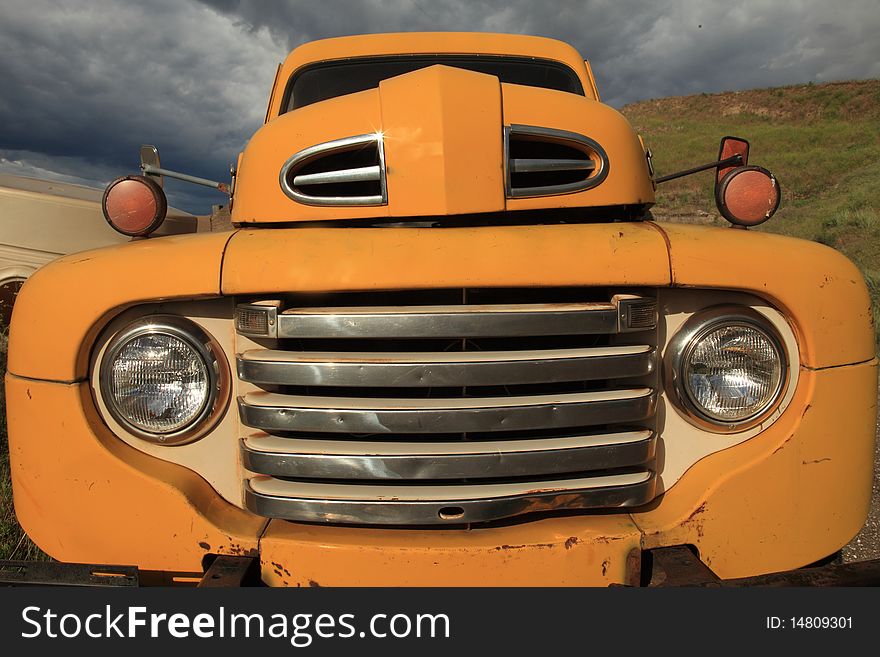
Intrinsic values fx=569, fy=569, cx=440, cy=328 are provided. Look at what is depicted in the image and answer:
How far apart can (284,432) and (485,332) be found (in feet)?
1.86

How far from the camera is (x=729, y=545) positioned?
1.46m

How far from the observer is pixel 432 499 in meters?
1.41

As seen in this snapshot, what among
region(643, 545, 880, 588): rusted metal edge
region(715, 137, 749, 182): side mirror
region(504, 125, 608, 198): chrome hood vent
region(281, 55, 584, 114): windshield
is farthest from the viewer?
region(281, 55, 584, 114): windshield

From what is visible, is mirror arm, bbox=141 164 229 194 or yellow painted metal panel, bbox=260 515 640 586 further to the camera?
mirror arm, bbox=141 164 229 194

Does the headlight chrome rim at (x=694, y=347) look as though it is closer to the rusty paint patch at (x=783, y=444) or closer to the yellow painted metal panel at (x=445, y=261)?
the rusty paint patch at (x=783, y=444)

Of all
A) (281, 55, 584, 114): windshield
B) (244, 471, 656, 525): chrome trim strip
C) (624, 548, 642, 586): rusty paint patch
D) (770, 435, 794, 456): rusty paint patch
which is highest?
(281, 55, 584, 114): windshield

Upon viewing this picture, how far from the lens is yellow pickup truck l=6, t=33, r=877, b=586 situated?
54.6 inches

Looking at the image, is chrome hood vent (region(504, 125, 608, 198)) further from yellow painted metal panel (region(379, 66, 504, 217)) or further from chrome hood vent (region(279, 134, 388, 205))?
chrome hood vent (region(279, 134, 388, 205))

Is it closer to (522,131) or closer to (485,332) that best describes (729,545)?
(485,332)

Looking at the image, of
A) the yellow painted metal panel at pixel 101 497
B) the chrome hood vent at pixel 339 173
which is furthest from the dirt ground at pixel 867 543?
the yellow painted metal panel at pixel 101 497

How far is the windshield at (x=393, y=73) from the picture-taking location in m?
3.15

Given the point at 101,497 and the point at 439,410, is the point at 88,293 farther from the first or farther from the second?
the point at 439,410

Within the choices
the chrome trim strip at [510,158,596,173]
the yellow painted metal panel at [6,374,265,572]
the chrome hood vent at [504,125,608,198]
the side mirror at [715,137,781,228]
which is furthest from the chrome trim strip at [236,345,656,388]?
the side mirror at [715,137,781,228]

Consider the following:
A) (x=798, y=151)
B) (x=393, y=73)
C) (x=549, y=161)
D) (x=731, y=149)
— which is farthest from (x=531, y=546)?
(x=798, y=151)
